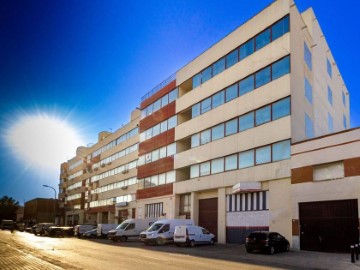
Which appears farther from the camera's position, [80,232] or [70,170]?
[70,170]

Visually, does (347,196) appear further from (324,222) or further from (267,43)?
(267,43)

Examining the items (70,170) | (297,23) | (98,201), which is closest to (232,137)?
(297,23)

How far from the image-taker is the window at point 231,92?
3706 centimetres

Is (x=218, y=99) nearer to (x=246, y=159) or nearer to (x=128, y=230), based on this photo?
(x=246, y=159)

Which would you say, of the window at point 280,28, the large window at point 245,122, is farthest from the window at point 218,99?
the window at point 280,28

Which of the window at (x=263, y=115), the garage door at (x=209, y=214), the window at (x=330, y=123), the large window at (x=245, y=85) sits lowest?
the garage door at (x=209, y=214)

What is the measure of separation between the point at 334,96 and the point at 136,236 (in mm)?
25327

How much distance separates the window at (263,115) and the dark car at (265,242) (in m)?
10.00

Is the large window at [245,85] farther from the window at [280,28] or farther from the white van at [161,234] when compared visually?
the white van at [161,234]

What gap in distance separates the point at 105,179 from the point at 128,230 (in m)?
36.2

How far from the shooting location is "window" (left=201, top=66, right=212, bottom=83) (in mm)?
41706

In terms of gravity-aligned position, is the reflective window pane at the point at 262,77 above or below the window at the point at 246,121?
above

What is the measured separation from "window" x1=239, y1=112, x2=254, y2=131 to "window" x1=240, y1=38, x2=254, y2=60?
5.45 meters

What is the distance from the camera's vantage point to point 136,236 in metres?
42.9
